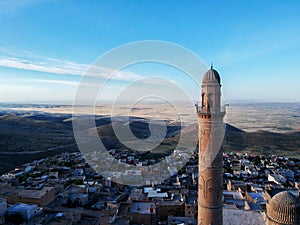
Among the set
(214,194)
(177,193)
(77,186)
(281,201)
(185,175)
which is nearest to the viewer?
(281,201)

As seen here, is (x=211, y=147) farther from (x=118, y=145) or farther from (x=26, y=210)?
(x=118, y=145)

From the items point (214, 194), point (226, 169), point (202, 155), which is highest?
point (202, 155)

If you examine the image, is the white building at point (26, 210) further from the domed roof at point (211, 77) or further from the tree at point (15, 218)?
the domed roof at point (211, 77)

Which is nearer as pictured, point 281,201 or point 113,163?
point 281,201

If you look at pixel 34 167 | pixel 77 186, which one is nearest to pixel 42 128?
pixel 34 167

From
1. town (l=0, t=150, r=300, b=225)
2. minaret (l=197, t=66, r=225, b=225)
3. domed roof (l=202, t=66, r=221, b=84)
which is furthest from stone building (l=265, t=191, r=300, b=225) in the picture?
domed roof (l=202, t=66, r=221, b=84)

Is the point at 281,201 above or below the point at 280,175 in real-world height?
above

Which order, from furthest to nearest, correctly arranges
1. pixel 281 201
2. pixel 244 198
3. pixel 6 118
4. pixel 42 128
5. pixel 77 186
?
1. pixel 6 118
2. pixel 42 128
3. pixel 77 186
4. pixel 244 198
5. pixel 281 201

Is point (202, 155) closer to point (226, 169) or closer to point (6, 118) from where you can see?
point (226, 169)
